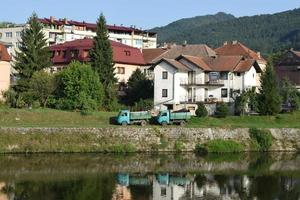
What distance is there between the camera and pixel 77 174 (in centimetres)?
4453

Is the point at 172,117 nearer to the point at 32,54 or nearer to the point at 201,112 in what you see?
the point at 201,112

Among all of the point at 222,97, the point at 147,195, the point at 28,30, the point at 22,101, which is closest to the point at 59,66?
the point at 28,30

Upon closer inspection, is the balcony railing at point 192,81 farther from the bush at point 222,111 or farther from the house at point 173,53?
the house at point 173,53

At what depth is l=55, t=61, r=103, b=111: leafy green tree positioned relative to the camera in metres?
66.4

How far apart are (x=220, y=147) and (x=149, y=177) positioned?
15.6m

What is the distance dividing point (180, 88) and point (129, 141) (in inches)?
723

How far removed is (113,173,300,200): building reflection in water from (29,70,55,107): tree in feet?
88.7

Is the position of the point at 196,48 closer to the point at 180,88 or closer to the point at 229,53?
the point at 229,53

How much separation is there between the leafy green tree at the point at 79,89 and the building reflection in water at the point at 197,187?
2249 centimetres

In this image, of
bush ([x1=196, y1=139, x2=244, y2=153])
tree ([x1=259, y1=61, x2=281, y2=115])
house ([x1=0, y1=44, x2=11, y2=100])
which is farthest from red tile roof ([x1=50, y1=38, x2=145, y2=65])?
bush ([x1=196, y1=139, x2=244, y2=153])

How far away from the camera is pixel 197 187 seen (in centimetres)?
4116

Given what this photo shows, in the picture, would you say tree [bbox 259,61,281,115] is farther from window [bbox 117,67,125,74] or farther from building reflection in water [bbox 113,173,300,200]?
building reflection in water [bbox 113,173,300,200]

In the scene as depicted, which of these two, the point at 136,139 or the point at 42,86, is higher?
the point at 42,86

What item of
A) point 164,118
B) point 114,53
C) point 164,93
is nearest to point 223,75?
point 164,93
